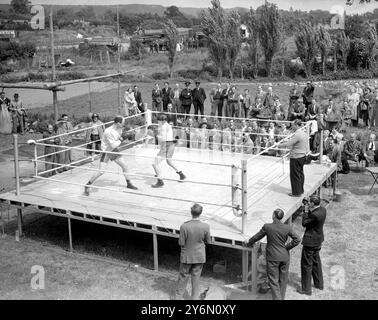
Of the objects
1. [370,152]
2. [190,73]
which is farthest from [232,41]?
[370,152]

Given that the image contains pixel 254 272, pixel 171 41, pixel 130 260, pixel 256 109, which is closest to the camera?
pixel 254 272

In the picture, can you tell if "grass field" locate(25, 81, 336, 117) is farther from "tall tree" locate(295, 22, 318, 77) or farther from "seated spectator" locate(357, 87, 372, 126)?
"seated spectator" locate(357, 87, 372, 126)

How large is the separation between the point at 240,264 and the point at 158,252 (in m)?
1.80

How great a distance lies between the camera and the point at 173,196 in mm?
12945

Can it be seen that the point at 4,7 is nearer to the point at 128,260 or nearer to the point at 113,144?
the point at 113,144

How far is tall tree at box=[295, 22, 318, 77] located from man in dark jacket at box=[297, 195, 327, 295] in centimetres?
3242

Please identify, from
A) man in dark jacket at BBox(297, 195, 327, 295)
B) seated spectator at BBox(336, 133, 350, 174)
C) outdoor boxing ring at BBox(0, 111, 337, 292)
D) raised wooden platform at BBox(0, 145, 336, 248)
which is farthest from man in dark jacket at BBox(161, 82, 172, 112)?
man in dark jacket at BBox(297, 195, 327, 295)

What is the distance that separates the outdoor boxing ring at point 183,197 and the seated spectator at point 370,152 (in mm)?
2505

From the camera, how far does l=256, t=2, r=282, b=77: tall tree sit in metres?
42.7

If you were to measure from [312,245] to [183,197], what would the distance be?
12.2ft

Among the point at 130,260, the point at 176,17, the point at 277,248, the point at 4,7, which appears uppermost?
the point at 4,7

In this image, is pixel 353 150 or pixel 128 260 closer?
pixel 128 260
